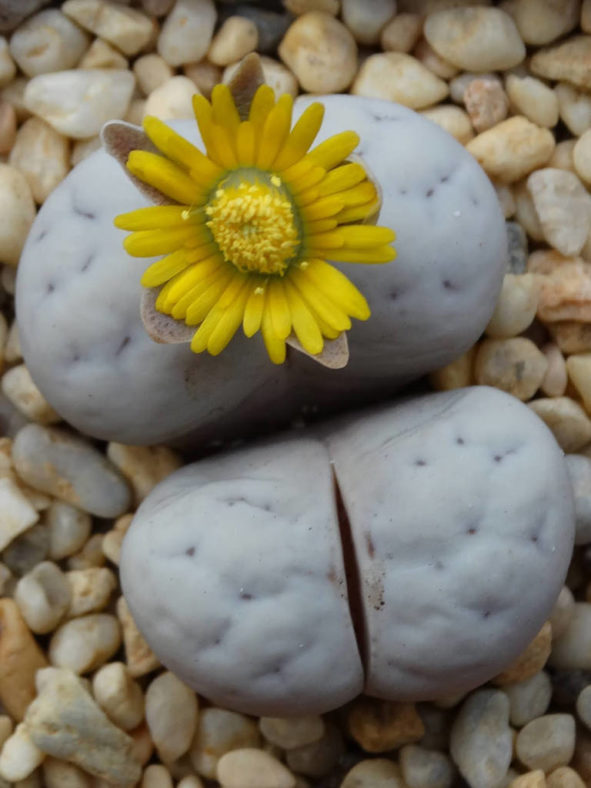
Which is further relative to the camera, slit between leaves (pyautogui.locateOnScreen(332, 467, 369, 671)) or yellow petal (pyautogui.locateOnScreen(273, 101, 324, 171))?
slit between leaves (pyautogui.locateOnScreen(332, 467, 369, 671))

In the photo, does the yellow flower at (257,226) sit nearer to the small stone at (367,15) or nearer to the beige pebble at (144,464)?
the beige pebble at (144,464)

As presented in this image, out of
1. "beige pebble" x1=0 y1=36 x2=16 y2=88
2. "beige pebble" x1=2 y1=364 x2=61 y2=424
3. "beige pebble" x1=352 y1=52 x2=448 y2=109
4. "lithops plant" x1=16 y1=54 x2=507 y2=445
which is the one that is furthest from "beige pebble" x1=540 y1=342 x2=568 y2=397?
"beige pebble" x1=0 y1=36 x2=16 y2=88

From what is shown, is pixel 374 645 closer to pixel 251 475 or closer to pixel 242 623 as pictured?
pixel 242 623

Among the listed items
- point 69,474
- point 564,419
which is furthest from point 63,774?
point 564,419

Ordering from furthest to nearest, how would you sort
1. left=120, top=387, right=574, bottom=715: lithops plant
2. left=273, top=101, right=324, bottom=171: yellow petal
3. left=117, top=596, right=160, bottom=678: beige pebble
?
left=117, top=596, right=160, bottom=678: beige pebble < left=120, top=387, right=574, bottom=715: lithops plant < left=273, top=101, right=324, bottom=171: yellow petal

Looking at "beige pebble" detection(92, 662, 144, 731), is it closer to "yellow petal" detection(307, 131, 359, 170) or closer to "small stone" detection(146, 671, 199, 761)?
"small stone" detection(146, 671, 199, 761)

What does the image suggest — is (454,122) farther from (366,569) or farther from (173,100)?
(366,569)

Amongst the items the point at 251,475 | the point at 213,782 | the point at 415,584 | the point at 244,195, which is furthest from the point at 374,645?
the point at 244,195
